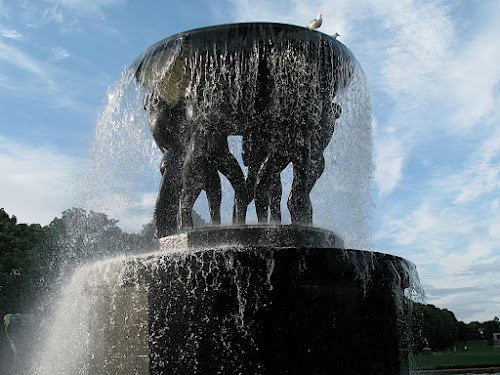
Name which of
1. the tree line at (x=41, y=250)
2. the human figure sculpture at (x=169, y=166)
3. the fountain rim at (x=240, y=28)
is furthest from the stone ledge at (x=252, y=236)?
the tree line at (x=41, y=250)

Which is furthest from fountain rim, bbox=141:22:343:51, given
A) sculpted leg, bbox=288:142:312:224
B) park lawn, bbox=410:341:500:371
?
park lawn, bbox=410:341:500:371

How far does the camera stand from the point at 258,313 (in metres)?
5.85

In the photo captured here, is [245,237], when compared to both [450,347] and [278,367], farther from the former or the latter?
[450,347]

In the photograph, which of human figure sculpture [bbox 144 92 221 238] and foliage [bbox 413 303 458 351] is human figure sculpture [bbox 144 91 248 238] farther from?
foliage [bbox 413 303 458 351]

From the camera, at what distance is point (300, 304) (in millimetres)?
5961

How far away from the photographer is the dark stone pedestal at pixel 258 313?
5.78 meters

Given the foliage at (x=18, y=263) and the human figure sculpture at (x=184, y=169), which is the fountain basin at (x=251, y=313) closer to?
the human figure sculpture at (x=184, y=169)

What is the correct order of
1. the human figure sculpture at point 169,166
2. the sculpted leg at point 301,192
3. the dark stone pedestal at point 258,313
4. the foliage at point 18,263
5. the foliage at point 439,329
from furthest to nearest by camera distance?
the foliage at point 439,329, the foliage at point 18,263, the human figure sculpture at point 169,166, the sculpted leg at point 301,192, the dark stone pedestal at point 258,313

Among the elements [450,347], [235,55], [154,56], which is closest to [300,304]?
[235,55]

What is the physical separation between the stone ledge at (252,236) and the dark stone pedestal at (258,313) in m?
0.84

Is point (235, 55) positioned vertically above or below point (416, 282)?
above

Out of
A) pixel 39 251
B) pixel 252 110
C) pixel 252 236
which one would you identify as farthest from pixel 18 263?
pixel 252 236

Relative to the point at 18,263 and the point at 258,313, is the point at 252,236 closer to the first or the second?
the point at 258,313

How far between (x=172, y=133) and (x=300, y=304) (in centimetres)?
372
